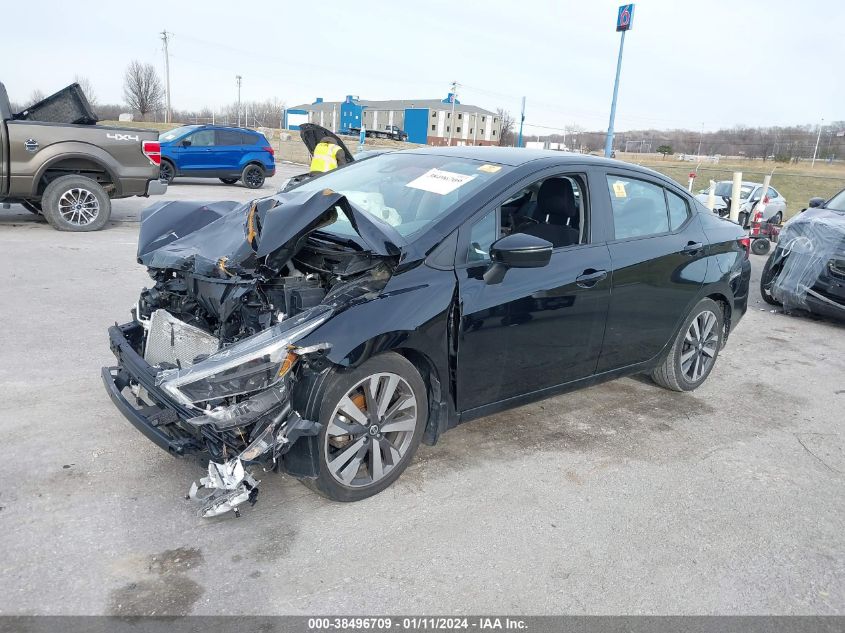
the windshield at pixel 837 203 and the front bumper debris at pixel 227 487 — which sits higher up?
the windshield at pixel 837 203

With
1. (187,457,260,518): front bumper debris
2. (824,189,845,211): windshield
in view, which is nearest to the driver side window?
(187,457,260,518): front bumper debris

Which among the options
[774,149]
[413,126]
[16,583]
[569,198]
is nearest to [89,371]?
[16,583]

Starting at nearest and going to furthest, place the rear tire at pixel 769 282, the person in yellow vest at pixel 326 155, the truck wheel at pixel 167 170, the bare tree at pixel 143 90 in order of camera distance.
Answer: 1. the rear tire at pixel 769 282
2. the person in yellow vest at pixel 326 155
3. the truck wheel at pixel 167 170
4. the bare tree at pixel 143 90

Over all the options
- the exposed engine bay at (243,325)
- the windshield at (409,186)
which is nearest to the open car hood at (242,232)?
the exposed engine bay at (243,325)

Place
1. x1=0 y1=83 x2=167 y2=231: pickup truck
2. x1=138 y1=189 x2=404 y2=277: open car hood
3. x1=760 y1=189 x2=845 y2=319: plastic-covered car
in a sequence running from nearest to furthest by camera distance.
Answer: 1. x1=138 y1=189 x2=404 y2=277: open car hood
2. x1=760 y1=189 x2=845 y2=319: plastic-covered car
3. x1=0 y1=83 x2=167 y2=231: pickup truck

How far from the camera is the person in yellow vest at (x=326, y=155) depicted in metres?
9.05

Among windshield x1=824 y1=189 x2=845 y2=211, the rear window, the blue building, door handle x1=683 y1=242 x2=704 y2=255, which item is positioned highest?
the blue building

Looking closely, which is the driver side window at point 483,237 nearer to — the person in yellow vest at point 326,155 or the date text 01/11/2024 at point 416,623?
the date text 01/11/2024 at point 416,623

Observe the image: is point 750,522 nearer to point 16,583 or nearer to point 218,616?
point 218,616

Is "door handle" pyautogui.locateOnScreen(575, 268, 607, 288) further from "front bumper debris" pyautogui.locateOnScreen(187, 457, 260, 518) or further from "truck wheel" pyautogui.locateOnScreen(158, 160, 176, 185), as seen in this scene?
"truck wheel" pyautogui.locateOnScreen(158, 160, 176, 185)

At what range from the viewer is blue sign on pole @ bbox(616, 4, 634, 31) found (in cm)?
1944

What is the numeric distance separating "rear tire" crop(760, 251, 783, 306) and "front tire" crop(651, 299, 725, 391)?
12.7 ft

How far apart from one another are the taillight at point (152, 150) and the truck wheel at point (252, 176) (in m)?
8.80

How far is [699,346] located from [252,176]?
54.6 ft
